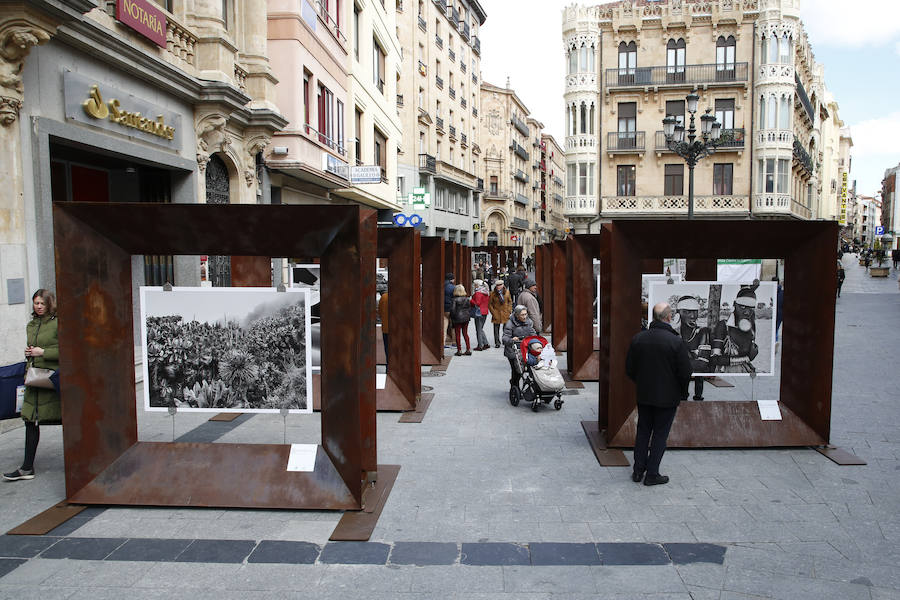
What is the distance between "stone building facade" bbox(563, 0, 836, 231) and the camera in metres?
36.2

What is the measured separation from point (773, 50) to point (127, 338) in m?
38.8

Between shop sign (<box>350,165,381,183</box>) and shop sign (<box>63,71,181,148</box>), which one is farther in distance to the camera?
shop sign (<box>350,165,381,183</box>)

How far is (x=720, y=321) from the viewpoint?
732 cm

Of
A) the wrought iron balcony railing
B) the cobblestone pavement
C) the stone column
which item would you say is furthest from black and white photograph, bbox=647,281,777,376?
the wrought iron balcony railing

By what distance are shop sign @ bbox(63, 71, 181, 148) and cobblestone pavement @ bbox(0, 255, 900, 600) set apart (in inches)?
185

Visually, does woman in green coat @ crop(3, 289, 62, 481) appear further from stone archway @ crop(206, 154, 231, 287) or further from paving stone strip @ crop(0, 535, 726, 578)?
stone archway @ crop(206, 154, 231, 287)

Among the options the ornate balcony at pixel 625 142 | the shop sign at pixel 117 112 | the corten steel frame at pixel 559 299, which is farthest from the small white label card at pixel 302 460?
the ornate balcony at pixel 625 142

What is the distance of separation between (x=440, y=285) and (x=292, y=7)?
8858mm

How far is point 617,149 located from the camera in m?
37.6

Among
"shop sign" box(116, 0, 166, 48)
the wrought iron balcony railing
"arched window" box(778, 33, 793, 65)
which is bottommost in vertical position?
"shop sign" box(116, 0, 166, 48)

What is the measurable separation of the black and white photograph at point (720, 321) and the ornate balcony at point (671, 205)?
31059mm

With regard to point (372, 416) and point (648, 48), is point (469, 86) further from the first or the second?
point (372, 416)

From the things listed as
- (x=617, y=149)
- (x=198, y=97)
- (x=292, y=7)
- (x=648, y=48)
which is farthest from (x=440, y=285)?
(x=648, y=48)

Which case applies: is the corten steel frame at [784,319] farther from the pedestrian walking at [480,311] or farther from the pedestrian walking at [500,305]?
the pedestrian walking at [480,311]
